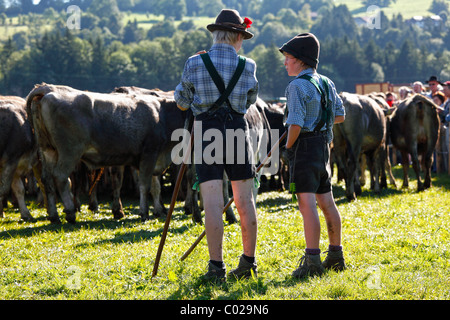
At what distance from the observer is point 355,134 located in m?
11.9

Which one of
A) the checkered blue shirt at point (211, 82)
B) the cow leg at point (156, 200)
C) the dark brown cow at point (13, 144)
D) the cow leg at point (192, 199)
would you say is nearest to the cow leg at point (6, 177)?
the dark brown cow at point (13, 144)

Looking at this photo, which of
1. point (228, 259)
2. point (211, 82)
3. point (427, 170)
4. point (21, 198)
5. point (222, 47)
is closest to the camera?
point (211, 82)

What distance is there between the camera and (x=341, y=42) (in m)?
140

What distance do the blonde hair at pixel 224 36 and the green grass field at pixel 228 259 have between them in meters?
2.09

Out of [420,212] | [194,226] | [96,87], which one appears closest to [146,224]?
[194,226]

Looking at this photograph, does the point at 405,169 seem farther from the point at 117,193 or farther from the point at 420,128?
the point at 117,193

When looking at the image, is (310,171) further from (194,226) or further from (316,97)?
(194,226)

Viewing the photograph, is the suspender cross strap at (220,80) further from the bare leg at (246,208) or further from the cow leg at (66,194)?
the cow leg at (66,194)

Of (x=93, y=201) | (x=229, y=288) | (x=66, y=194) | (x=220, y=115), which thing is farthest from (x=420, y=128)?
(x=229, y=288)

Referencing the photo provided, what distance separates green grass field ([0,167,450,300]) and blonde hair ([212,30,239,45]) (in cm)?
209

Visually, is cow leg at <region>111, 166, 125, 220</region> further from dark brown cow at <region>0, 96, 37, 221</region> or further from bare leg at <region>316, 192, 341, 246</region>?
bare leg at <region>316, 192, 341, 246</region>

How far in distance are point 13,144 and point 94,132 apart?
1.72 metres

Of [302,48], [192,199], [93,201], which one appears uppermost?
[302,48]

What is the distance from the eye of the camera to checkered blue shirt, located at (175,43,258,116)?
16.9ft
